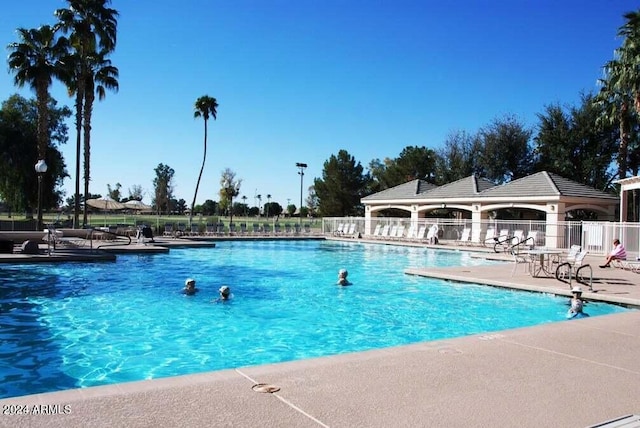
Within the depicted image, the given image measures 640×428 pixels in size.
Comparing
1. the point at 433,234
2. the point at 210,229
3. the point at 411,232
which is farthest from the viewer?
the point at 210,229

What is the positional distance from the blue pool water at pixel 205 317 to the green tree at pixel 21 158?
20.2 metres

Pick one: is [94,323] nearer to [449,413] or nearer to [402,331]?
[402,331]

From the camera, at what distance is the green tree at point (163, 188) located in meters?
101

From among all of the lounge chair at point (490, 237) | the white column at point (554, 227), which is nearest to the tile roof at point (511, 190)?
the white column at point (554, 227)

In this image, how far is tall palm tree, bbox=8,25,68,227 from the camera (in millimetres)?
25703

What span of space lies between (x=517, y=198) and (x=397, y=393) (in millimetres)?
26100

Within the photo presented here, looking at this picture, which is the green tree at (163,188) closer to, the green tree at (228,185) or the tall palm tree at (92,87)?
the green tree at (228,185)

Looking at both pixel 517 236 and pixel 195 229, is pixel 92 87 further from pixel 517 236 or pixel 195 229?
pixel 517 236

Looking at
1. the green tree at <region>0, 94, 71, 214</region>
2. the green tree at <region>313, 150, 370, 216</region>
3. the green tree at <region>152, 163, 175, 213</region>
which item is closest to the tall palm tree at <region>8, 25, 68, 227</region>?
the green tree at <region>0, 94, 71, 214</region>

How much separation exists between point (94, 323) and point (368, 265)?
38.1 ft

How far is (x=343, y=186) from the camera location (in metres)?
56.1

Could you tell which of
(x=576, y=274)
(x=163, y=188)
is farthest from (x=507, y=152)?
(x=163, y=188)

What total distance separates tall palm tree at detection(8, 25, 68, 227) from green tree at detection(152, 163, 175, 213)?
7012 cm

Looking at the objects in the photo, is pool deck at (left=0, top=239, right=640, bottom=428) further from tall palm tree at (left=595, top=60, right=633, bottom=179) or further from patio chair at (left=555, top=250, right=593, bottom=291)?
tall palm tree at (left=595, top=60, right=633, bottom=179)
